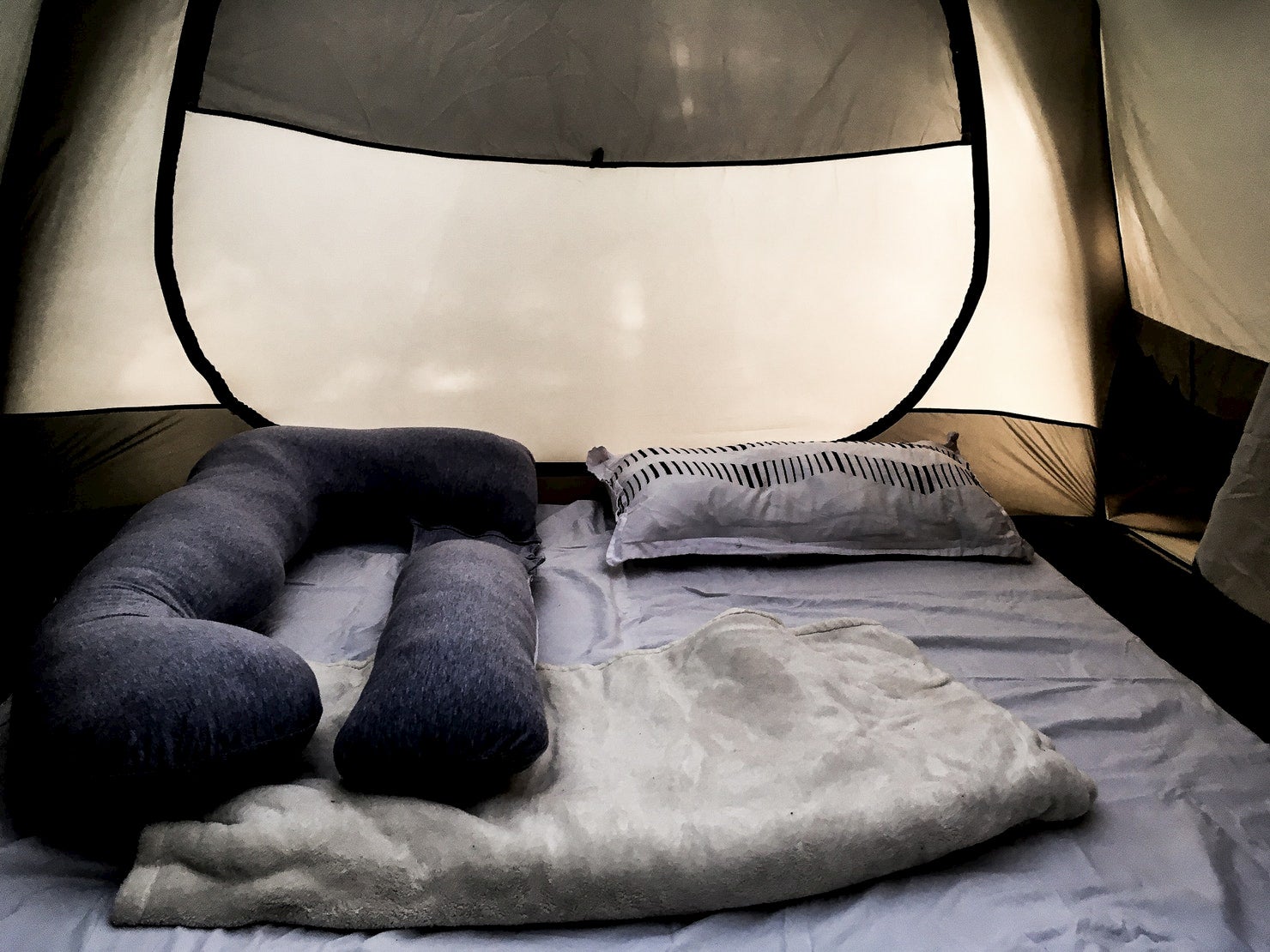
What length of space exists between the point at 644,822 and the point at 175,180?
60.3 inches

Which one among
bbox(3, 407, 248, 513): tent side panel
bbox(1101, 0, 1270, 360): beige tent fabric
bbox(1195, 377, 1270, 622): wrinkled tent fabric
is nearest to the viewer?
bbox(1195, 377, 1270, 622): wrinkled tent fabric

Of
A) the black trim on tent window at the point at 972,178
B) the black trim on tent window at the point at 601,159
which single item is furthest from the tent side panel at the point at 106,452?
the black trim on tent window at the point at 972,178

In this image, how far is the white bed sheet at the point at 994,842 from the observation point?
78 cm

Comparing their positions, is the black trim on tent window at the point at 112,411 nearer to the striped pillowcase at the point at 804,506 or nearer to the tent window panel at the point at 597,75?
the tent window panel at the point at 597,75

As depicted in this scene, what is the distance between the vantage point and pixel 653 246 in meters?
1.91

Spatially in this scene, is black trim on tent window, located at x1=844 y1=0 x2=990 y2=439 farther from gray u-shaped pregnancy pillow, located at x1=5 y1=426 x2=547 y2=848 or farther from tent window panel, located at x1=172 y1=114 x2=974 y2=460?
gray u-shaped pregnancy pillow, located at x1=5 y1=426 x2=547 y2=848

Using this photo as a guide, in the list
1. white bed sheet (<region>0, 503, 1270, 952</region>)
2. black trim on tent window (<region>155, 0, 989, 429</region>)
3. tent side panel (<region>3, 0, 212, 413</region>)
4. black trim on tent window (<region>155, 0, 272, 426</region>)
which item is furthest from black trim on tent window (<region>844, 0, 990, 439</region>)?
tent side panel (<region>3, 0, 212, 413</region>)

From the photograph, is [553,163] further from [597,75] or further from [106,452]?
[106,452]

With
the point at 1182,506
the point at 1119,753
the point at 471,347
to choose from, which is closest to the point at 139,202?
the point at 471,347

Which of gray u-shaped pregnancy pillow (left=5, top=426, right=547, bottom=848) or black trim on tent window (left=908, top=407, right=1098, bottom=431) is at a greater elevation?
black trim on tent window (left=908, top=407, right=1098, bottom=431)

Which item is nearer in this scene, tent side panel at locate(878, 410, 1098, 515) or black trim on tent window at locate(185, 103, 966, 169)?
black trim on tent window at locate(185, 103, 966, 169)

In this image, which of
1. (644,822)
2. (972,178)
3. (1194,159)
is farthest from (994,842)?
(972,178)

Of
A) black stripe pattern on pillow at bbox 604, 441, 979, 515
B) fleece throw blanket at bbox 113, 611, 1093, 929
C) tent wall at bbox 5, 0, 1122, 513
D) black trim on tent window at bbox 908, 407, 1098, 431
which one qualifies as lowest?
fleece throw blanket at bbox 113, 611, 1093, 929

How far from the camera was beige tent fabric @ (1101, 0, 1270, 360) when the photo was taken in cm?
144
